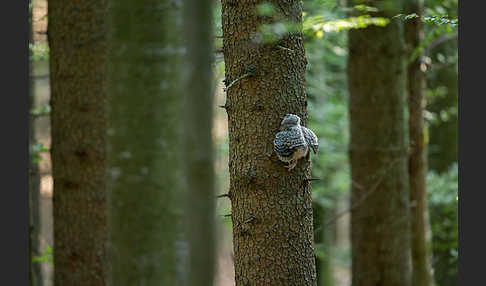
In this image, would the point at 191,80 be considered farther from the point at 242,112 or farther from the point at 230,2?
the point at 230,2

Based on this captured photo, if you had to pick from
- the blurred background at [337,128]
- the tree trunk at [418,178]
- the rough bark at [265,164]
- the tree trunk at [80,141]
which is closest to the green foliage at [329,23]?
the blurred background at [337,128]

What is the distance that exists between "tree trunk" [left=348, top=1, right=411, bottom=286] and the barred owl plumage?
12.3ft

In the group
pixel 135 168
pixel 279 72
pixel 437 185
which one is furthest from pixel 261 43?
pixel 437 185

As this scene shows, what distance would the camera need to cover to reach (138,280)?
3248mm

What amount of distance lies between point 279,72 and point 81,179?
3433mm

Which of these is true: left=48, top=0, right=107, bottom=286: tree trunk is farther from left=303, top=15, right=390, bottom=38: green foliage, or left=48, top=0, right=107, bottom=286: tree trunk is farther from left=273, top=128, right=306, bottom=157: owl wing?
left=273, top=128, right=306, bottom=157: owl wing

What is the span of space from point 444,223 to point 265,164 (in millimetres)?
7409

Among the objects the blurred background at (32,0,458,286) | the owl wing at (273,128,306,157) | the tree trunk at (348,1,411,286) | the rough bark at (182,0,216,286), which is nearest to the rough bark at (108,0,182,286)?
the rough bark at (182,0,216,286)

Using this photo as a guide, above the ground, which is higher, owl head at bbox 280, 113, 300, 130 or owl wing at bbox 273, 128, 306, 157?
owl head at bbox 280, 113, 300, 130

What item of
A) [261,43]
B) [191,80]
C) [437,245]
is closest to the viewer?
[191,80]

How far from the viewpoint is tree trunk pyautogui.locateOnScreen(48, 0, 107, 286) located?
5.98m

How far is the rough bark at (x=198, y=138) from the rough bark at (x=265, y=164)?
378mm

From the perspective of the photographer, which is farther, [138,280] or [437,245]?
[437,245]

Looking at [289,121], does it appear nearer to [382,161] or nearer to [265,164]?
[265,164]
